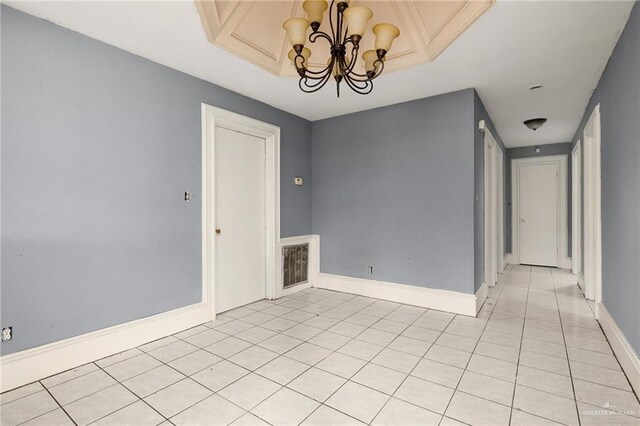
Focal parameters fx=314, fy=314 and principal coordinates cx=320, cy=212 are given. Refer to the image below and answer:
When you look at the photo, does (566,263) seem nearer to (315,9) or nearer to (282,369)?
(282,369)

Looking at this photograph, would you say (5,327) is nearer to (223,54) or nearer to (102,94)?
(102,94)

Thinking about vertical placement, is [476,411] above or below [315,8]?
below

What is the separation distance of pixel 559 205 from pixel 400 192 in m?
4.47

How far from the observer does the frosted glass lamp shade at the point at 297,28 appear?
2012mm

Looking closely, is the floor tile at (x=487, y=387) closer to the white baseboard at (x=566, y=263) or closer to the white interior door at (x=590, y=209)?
the white interior door at (x=590, y=209)

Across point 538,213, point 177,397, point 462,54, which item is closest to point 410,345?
point 177,397

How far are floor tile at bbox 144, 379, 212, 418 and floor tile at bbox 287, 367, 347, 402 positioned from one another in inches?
23.4

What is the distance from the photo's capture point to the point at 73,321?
94.0 inches

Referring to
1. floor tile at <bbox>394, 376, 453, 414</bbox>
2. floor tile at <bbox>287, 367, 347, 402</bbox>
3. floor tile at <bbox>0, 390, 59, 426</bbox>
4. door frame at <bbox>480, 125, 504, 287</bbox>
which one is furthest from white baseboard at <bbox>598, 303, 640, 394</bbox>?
floor tile at <bbox>0, 390, 59, 426</bbox>

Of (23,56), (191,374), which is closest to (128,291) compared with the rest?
(191,374)

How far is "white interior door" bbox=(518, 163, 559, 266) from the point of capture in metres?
6.48

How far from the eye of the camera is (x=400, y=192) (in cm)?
411

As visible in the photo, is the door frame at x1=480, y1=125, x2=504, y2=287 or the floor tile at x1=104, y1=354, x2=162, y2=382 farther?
the door frame at x1=480, y1=125, x2=504, y2=287

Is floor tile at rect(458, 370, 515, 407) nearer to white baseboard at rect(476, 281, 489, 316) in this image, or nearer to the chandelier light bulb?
white baseboard at rect(476, 281, 489, 316)
